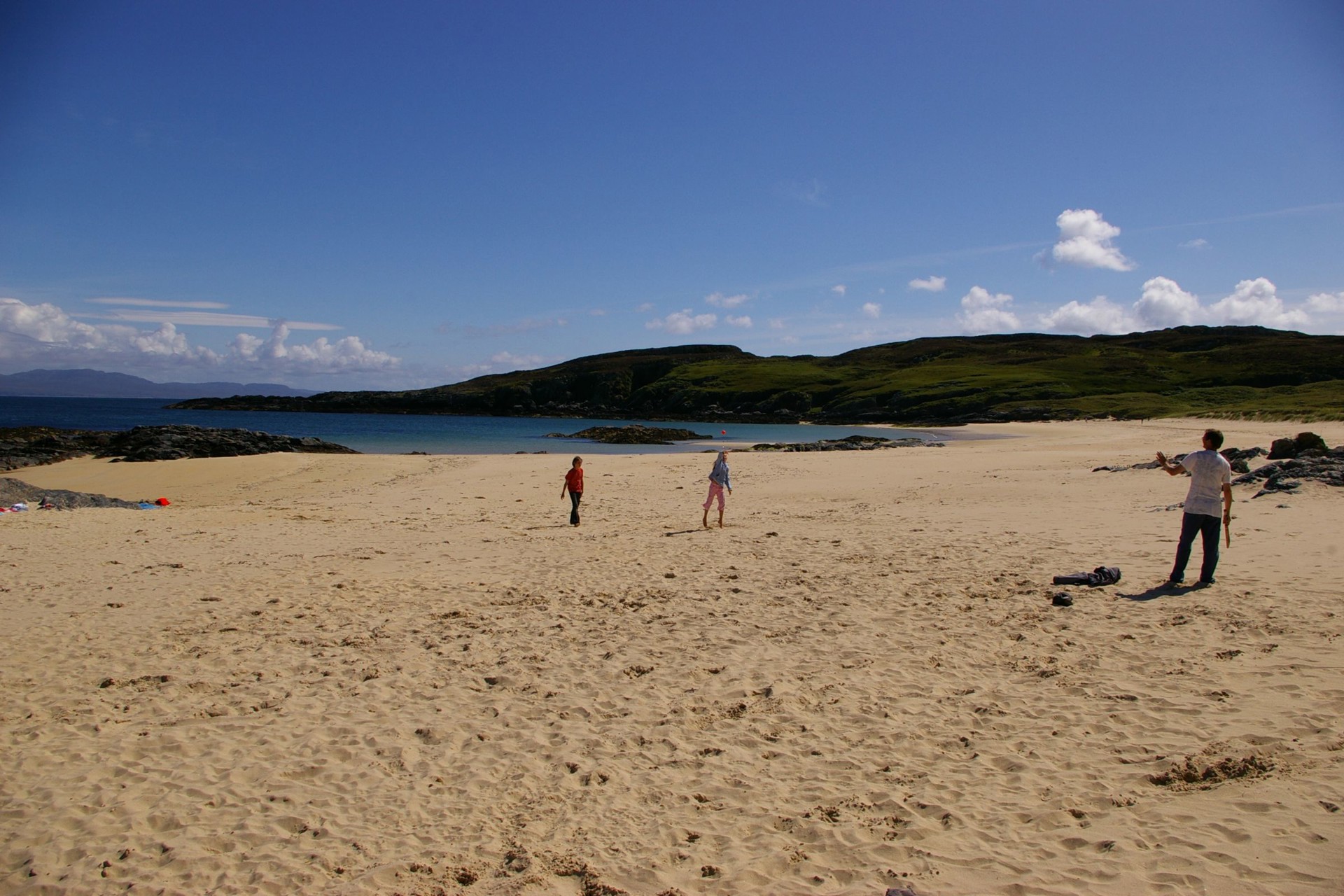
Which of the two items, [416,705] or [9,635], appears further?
[9,635]

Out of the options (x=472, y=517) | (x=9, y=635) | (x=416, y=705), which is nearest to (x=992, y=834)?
(x=416, y=705)

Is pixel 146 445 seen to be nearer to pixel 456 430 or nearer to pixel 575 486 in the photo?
pixel 575 486

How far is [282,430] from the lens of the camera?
Answer: 80.2 m

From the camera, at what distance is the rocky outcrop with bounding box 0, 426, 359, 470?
38.7m

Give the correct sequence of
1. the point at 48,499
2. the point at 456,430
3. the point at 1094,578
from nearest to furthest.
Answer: the point at 1094,578
the point at 48,499
the point at 456,430

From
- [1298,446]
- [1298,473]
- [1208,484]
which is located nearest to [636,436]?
[1298,446]

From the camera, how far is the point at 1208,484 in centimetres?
995

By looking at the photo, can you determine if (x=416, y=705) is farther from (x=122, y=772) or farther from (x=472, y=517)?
(x=472, y=517)

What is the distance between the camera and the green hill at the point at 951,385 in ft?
273

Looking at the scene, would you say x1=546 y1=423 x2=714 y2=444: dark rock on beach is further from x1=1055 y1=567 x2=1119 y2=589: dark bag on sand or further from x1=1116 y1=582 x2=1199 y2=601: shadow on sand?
x1=1116 y1=582 x2=1199 y2=601: shadow on sand

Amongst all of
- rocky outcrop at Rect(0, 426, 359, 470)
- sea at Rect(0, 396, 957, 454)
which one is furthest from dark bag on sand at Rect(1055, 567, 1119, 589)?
rocky outcrop at Rect(0, 426, 359, 470)

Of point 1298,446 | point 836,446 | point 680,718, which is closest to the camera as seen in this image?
point 680,718

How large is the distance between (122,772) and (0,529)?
14.4 meters

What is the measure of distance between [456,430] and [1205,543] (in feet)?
251
